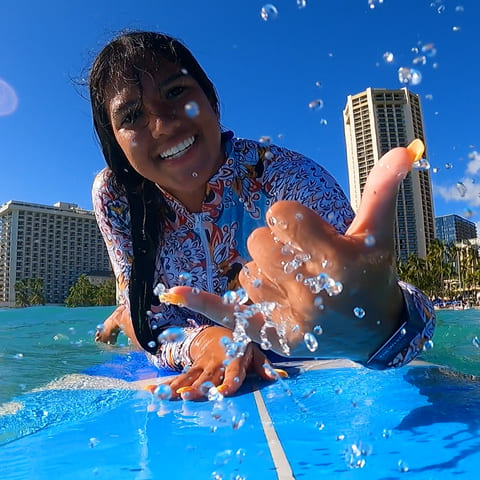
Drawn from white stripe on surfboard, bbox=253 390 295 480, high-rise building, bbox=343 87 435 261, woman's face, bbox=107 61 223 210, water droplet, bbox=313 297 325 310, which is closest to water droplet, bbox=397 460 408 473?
white stripe on surfboard, bbox=253 390 295 480

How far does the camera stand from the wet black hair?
77.8 inches

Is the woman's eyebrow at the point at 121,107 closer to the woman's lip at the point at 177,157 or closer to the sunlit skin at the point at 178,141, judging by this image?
the sunlit skin at the point at 178,141

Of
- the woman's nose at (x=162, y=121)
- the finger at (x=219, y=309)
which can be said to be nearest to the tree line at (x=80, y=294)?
the woman's nose at (x=162, y=121)

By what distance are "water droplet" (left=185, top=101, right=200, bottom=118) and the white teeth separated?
0.09 meters

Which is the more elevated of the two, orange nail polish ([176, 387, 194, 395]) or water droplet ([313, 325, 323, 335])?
water droplet ([313, 325, 323, 335])

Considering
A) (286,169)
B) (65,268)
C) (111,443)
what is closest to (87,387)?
(111,443)

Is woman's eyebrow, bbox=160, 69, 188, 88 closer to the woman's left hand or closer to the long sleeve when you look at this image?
the long sleeve

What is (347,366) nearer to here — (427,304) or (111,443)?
(427,304)

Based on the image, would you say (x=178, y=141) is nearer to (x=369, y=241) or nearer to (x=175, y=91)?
(x=175, y=91)

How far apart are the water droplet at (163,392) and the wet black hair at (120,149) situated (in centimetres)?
61

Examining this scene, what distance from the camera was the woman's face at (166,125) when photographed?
190 centimetres

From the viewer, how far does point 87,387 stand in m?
2.13

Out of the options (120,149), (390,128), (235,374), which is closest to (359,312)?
(235,374)

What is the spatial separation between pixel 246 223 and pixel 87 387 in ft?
3.57
